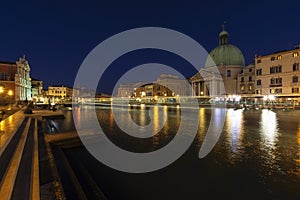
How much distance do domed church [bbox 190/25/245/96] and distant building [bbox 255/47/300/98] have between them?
19962 mm

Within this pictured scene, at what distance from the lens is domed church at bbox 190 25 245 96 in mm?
83281

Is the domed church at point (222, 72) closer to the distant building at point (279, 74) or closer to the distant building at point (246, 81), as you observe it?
→ the distant building at point (246, 81)

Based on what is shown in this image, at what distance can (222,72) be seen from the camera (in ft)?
279

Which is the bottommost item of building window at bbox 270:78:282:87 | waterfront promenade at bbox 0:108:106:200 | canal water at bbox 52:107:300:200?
canal water at bbox 52:107:300:200

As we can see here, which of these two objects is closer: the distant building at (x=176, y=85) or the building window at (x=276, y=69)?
the building window at (x=276, y=69)

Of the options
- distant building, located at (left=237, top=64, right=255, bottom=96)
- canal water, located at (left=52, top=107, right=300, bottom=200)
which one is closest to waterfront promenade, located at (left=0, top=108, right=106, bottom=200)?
canal water, located at (left=52, top=107, right=300, bottom=200)

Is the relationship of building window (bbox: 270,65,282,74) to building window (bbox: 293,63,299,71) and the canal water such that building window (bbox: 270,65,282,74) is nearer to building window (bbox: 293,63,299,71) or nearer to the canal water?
building window (bbox: 293,63,299,71)

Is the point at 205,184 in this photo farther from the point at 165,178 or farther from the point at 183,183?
the point at 165,178

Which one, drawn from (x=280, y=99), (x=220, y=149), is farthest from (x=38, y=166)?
(x=280, y=99)

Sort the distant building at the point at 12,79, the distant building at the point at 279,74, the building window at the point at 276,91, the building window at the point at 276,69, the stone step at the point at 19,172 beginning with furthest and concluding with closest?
the building window at the point at 276,69, the building window at the point at 276,91, the distant building at the point at 12,79, the distant building at the point at 279,74, the stone step at the point at 19,172

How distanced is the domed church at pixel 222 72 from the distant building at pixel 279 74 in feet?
65.5

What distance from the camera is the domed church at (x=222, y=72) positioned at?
83.3 m

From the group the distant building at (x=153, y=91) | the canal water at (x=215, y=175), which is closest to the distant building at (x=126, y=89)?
the distant building at (x=153, y=91)

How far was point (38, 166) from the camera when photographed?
6047mm
